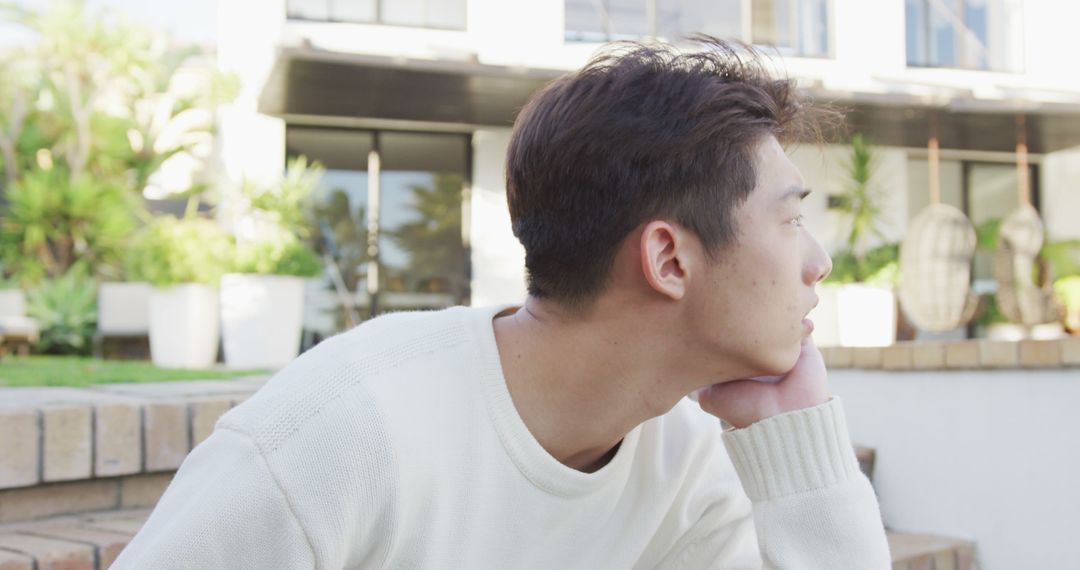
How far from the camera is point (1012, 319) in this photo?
7469mm

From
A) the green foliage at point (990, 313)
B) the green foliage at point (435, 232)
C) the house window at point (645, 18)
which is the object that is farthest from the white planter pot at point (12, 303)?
the green foliage at point (990, 313)

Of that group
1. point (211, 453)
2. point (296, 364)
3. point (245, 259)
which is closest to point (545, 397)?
point (296, 364)

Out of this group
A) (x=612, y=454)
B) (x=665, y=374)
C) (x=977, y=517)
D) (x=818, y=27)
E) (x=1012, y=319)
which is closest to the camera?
(x=665, y=374)

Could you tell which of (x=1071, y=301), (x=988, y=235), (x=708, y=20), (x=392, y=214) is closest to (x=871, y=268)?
(x=1071, y=301)

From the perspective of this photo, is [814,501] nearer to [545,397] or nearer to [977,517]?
[545,397]

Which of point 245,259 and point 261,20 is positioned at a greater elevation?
point 261,20

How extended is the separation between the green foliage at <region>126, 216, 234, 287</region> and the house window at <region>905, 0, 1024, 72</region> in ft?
26.7

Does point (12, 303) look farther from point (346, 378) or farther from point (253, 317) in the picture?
point (346, 378)

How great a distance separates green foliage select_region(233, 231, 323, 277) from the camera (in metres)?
6.38

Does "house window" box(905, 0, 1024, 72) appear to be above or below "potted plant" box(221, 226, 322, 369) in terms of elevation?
above

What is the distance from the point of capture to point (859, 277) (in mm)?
9133

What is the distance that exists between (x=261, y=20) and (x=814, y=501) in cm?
862

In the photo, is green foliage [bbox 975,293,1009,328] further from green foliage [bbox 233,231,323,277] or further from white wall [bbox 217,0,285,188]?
white wall [bbox 217,0,285,188]

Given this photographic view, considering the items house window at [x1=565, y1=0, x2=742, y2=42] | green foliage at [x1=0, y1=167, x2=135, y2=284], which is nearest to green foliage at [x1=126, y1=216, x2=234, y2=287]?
green foliage at [x1=0, y1=167, x2=135, y2=284]
